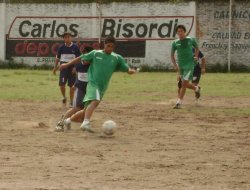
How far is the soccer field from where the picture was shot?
8.67m

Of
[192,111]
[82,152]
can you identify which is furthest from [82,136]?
[192,111]

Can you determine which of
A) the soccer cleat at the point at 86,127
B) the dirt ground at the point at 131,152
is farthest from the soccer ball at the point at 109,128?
the soccer cleat at the point at 86,127

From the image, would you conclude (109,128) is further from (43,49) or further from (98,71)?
(43,49)

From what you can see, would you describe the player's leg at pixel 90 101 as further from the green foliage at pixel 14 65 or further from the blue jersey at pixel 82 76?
the green foliage at pixel 14 65

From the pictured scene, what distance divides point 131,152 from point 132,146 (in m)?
0.67

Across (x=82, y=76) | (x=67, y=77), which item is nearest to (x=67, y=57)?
(x=67, y=77)

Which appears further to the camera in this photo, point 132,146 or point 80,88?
point 80,88

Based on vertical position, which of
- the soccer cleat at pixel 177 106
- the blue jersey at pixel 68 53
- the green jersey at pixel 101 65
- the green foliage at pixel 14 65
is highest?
the green jersey at pixel 101 65

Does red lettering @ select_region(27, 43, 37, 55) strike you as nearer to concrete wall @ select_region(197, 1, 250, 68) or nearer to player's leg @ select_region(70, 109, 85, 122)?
concrete wall @ select_region(197, 1, 250, 68)

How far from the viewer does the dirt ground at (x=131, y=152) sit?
8570mm

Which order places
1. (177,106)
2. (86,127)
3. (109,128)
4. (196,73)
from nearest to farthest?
(109,128) → (86,127) → (177,106) → (196,73)

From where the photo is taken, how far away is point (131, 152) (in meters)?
10.9

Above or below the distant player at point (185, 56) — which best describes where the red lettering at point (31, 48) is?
below

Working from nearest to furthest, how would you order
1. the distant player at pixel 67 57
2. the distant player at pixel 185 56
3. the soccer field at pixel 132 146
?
the soccer field at pixel 132 146
the distant player at pixel 185 56
the distant player at pixel 67 57
